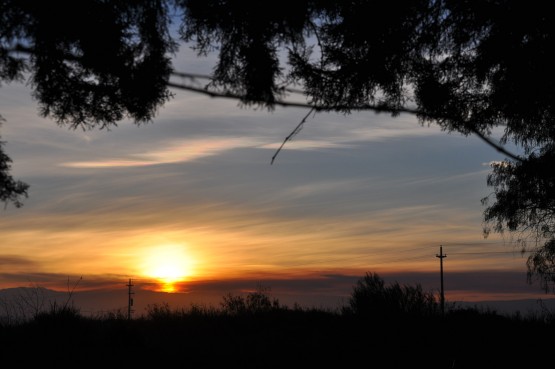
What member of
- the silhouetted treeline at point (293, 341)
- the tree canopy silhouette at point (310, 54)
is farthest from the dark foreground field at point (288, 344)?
the tree canopy silhouette at point (310, 54)

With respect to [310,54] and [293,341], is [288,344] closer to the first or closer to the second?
[293,341]

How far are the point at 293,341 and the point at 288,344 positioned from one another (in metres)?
0.35

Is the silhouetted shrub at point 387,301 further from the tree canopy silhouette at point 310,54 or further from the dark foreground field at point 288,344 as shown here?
the tree canopy silhouette at point 310,54

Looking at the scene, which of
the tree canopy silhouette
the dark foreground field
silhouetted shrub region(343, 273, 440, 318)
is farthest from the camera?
silhouetted shrub region(343, 273, 440, 318)

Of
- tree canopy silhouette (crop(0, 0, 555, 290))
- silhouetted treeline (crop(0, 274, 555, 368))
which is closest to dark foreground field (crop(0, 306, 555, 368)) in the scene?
silhouetted treeline (crop(0, 274, 555, 368))

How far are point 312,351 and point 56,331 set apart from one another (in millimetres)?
3552

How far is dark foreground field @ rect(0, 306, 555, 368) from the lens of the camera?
792 centimetres

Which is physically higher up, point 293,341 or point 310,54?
point 310,54

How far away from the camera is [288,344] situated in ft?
30.8

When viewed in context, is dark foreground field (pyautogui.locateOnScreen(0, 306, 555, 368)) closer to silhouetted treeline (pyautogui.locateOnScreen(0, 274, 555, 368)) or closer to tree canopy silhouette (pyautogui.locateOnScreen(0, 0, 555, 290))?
silhouetted treeline (pyautogui.locateOnScreen(0, 274, 555, 368))

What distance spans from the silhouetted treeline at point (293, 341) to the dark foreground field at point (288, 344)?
13mm

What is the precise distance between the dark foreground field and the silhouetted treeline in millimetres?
13

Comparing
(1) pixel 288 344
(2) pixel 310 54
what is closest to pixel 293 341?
(1) pixel 288 344

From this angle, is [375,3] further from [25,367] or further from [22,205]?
[25,367]
